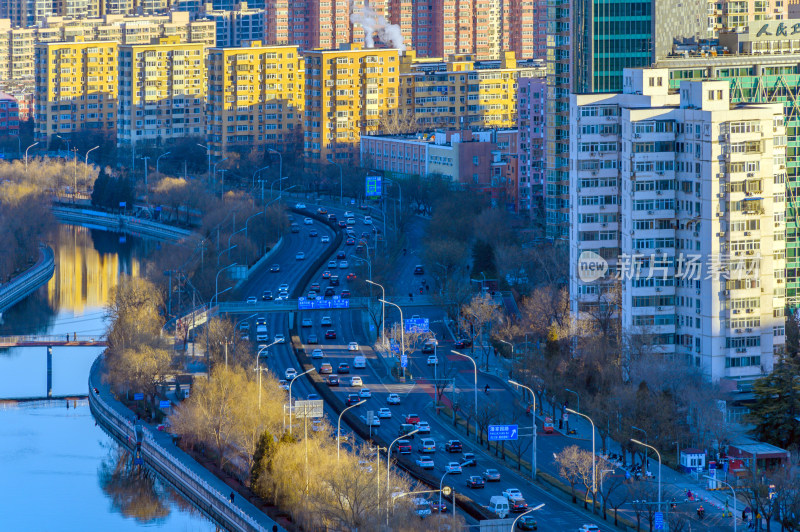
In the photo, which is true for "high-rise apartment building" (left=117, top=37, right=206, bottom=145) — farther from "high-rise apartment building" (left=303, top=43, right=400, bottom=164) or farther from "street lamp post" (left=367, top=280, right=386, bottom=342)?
"street lamp post" (left=367, top=280, right=386, bottom=342)

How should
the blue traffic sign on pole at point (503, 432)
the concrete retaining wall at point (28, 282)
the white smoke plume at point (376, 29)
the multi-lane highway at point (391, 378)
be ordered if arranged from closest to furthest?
the multi-lane highway at point (391, 378), the blue traffic sign on pole at point (503, 432), the concrete retaining wall at point (28, 282), the white smoke plume at point (376, 29)

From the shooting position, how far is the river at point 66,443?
54.0 m

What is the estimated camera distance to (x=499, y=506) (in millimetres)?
46906

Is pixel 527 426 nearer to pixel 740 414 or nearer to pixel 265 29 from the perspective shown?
pixel 740 414

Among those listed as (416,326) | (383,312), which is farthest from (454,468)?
(383,312)

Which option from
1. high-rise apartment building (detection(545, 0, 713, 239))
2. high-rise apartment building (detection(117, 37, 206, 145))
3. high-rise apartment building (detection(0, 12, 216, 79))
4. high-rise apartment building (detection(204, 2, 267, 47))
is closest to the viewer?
high-rise apartment building (detection(545, 0, 713, 239))

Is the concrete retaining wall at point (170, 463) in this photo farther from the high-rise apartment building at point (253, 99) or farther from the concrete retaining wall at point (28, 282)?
the high-rise apartment building at point (253, 99)

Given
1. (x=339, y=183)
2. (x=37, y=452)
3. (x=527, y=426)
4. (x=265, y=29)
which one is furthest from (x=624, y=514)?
(x=265, y=29)

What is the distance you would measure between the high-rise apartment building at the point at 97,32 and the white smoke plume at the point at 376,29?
1918cm

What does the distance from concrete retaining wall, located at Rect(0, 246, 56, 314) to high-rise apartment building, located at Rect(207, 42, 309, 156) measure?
3811 centimetres

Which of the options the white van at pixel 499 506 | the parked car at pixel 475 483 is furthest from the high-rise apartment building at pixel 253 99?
the white van at pixel 499 506

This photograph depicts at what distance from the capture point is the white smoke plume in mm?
138250

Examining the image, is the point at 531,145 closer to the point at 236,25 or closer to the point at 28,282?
the point at 28,282

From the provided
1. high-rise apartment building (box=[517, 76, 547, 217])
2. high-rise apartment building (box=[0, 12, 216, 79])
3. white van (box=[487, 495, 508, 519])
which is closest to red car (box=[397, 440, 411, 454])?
white van (box=[487, 495, 508, 519])
